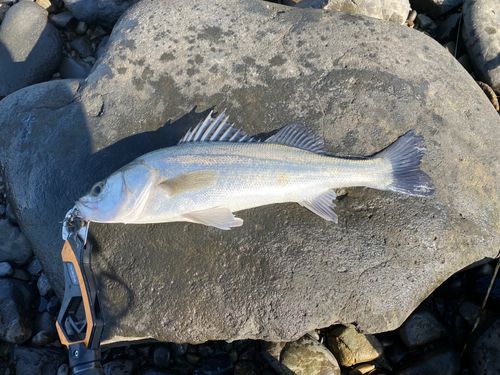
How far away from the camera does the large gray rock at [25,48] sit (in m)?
4.73

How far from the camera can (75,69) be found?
4.97 metres

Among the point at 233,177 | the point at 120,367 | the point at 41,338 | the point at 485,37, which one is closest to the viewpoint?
the point at 233,177

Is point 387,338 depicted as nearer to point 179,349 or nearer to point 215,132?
point 179,349

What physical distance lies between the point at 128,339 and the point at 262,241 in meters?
1.87

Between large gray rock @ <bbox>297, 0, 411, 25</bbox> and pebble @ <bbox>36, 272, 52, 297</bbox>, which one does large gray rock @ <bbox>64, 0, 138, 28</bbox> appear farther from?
pebble @ <bbox>36, 272, 52, 297</bbox>

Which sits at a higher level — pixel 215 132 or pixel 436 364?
pixel 215 132

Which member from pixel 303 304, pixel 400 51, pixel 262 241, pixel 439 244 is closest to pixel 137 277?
pixel 262 241

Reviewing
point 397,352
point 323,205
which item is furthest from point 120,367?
point 397,352

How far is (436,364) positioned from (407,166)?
7.46 ft

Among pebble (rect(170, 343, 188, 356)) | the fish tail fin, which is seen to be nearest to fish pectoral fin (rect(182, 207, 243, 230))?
the fish tail fin

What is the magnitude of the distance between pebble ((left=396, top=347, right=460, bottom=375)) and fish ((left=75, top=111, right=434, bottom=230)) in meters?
1.88

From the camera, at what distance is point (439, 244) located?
313 centimetres

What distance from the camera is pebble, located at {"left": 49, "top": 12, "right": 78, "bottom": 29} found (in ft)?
17.0

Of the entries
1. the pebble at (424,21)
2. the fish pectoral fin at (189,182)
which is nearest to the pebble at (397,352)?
the fish pectoral fin at (189,182)
